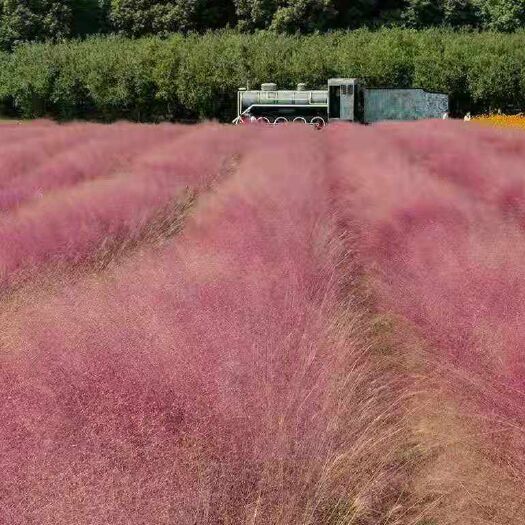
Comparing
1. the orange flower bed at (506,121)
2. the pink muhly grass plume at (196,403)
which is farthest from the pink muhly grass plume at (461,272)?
the orange flower bed at (506,121)

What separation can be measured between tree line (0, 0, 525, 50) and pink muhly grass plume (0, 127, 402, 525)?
196 feet

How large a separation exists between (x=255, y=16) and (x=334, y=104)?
33.6 m

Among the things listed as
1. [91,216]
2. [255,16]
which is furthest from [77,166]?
[255,16]

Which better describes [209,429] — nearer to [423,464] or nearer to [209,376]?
[209,376]

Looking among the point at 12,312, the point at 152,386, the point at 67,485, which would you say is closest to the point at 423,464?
the point at 152,386

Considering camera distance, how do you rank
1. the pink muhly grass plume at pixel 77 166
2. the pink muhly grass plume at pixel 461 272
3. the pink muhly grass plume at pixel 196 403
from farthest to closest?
the pink muhly grass plume at pixel 77 166 < the pink muhly grass plume at pixel 461 272 < the pink muhly grass plume at pixel 196 403

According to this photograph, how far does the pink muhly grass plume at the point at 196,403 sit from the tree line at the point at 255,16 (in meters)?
59.9

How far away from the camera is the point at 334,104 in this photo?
3175 centimetres

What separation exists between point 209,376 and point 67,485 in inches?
23.4

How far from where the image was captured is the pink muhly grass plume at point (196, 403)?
168cm

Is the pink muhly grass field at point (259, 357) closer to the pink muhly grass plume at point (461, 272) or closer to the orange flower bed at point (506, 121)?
the pink muhly grass plume at point (461, 272)

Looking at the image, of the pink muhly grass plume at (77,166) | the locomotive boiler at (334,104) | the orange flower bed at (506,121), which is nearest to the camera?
the pink muhly grass plume at (77,166)

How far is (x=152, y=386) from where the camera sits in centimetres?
198

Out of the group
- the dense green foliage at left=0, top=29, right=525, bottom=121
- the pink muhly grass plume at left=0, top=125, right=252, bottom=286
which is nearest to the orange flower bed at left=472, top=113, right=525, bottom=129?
the pink muhly grass plume at left=0, top=125, right=252, bottom=286
